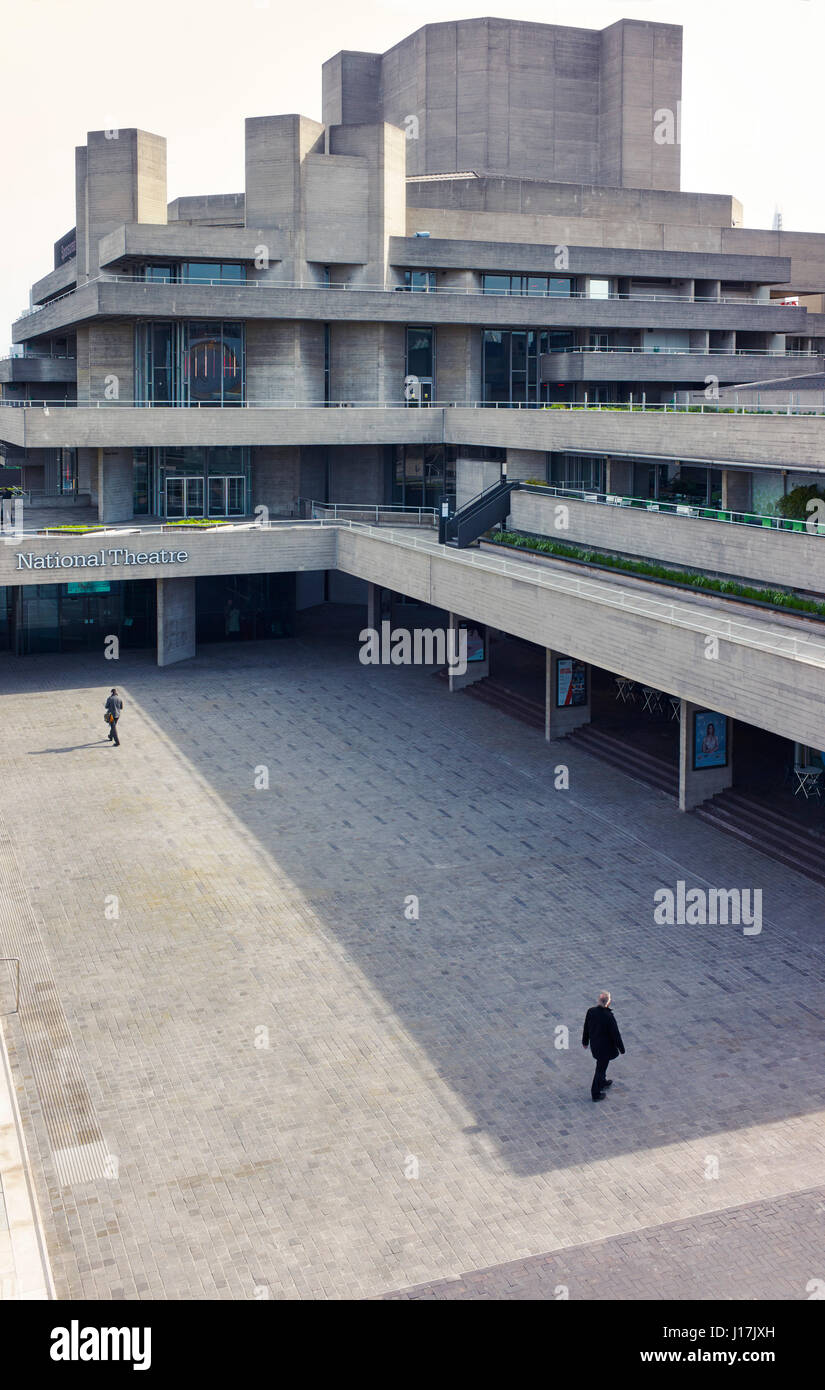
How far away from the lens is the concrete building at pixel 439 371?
3036cm

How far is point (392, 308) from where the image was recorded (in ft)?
152

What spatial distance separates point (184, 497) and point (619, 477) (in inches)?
611

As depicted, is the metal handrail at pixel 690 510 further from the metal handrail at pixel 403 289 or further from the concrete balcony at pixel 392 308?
the metal handrail at pixel 403 289

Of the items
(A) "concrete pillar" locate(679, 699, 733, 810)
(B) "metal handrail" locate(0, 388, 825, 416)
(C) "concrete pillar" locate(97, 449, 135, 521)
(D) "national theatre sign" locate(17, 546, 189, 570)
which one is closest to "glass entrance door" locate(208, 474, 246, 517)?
(B) "metal handrail" locate(0, 388, 825, 416)

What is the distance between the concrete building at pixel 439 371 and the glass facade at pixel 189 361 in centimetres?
8

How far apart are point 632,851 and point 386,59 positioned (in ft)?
171

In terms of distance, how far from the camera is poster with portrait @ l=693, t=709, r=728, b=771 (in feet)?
82.6

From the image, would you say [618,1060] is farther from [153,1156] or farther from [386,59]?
[386,59]

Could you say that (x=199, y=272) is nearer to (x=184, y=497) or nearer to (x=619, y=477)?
(x=184, y=497)

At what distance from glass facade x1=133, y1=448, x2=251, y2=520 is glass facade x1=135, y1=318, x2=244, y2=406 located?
2.32 m

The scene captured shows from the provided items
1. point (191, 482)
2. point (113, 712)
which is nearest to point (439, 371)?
point (191, 482)

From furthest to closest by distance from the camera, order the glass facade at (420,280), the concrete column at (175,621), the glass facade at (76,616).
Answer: the glass facade at (420,280) < the glass facade at (76,616) < the concrete column at (175,621)

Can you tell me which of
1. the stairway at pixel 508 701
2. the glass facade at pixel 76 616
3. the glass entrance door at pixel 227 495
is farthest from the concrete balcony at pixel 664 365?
the stairway at pixel 508 701

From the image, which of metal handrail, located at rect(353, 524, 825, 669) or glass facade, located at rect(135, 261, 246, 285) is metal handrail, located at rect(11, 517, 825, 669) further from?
glass facade, located at rect(135, 261, 246, 285)
